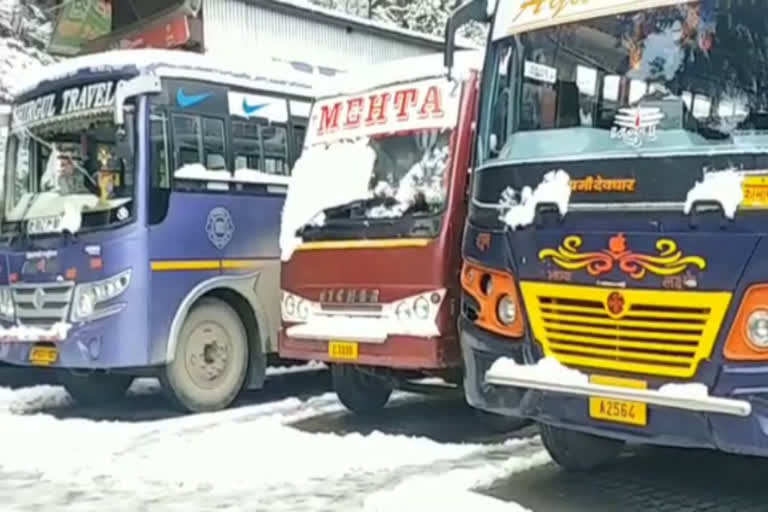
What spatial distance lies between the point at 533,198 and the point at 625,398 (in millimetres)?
1203

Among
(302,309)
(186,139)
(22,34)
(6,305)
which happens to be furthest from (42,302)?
(22,34)

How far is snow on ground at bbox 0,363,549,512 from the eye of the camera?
643 cm

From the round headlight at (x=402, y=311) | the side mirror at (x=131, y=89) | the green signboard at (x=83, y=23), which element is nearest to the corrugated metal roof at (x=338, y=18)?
the green signboard at (x=83, y=23)

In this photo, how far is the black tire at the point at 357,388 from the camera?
29.3 ft

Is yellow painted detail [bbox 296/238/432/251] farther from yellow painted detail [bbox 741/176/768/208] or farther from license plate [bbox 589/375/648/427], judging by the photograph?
yellow painted detail [bbox 741/176/768/208]

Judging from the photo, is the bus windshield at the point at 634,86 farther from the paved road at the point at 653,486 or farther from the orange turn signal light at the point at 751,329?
the paved road at the point at 653,486

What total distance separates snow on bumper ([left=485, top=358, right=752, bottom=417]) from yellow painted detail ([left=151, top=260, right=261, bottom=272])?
4042 millimetres

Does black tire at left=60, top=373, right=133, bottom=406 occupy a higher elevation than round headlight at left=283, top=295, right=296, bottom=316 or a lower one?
lower

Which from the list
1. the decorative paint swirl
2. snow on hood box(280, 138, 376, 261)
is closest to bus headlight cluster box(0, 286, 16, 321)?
snow on hood box(280, 138, 376, 261)

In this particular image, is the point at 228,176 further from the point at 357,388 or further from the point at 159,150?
the point at 357,388

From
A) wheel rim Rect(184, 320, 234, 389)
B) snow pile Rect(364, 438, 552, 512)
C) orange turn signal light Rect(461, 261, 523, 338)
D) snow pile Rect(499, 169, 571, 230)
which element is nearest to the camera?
snow pile Rect(499, 169, 571, 230)

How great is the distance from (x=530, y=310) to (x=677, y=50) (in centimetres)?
157

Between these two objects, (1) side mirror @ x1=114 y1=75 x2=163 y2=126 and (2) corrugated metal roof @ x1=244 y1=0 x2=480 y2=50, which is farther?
(2) corrugated metal roof @ x1=244 y1=0 x2=480 y2=50

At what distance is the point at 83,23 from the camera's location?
13430 mm
